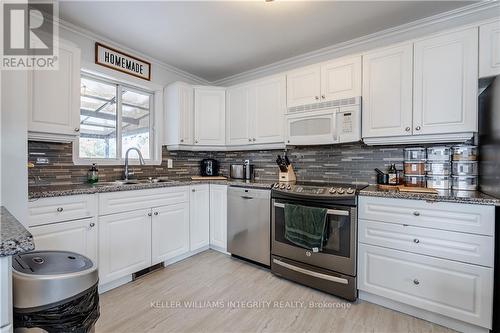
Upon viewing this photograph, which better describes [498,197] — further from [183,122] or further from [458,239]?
[183,122]

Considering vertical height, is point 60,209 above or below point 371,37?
below

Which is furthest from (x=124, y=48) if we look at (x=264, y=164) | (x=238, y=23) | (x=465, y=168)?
(x=465, y=168)

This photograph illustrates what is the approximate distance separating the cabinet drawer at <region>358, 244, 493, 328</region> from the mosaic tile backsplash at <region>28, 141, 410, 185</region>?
0.89 meters

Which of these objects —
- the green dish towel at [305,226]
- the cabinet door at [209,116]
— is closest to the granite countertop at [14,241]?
the green dish towel at [305,226]

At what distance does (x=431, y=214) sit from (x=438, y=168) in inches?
28.0

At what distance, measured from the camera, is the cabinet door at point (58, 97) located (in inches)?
74.9

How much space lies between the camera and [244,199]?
276cm

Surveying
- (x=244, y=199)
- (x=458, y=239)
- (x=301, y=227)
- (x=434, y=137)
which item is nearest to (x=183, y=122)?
(x=244, y=199)

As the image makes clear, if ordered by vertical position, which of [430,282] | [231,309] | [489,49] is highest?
[489,49]

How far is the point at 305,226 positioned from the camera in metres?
2.18

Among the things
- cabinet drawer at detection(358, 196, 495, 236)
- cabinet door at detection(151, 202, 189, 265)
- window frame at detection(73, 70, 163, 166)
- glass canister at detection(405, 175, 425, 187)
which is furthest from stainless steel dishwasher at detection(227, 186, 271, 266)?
glass canister at detection(405, 175, 425, 187)

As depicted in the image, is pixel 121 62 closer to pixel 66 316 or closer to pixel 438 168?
pixel 66 316

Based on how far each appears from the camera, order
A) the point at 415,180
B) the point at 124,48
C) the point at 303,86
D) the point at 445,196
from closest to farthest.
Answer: the point at 445,196 → the point at 415,180 → the point at 303,86 → the point at 124,48

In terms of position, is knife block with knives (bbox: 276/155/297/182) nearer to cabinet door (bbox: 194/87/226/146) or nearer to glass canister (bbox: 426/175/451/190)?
cabinet door (bbox: 194/87/226/146)
